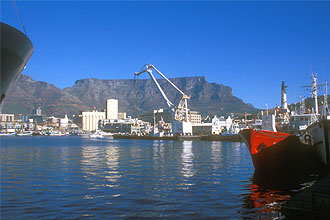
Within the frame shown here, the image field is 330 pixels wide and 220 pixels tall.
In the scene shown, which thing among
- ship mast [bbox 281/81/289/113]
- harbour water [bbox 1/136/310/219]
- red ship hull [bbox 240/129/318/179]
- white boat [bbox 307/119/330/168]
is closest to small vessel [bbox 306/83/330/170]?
white boat [bbox 307/119/330/168]

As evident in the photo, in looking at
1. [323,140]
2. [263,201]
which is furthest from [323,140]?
[263,201]

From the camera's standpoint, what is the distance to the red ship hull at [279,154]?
931 inches

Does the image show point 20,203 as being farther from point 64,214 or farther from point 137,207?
point 137,207

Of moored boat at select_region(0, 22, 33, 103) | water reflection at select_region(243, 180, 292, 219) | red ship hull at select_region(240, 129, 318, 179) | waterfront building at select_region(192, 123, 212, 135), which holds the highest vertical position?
moored boat at select_region(0, 22, 33, 103)

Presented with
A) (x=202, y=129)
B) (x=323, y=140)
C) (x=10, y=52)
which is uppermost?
(x=10, y=52)

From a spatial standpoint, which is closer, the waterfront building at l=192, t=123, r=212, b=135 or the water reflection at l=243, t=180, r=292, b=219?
the water reflection at l=243, t=180, r=292, b=219

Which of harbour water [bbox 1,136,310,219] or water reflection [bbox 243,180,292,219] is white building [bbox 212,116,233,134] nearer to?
harbour water [bbox 1,136,310,219]

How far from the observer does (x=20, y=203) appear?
49.1 ft

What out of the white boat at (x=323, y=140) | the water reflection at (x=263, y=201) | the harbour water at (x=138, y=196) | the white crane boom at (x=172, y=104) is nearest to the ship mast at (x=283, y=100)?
the white boat at (x=323, y=140)

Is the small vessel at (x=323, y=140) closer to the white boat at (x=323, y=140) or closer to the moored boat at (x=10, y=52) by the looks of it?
the white boat at (x=323, y=140)

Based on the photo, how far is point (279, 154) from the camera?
23.8 meters

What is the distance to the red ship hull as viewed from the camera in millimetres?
23641

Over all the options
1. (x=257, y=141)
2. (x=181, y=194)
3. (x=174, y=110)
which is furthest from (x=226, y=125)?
(x=181, y=194)

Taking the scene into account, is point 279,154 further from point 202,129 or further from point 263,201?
point 202,129
